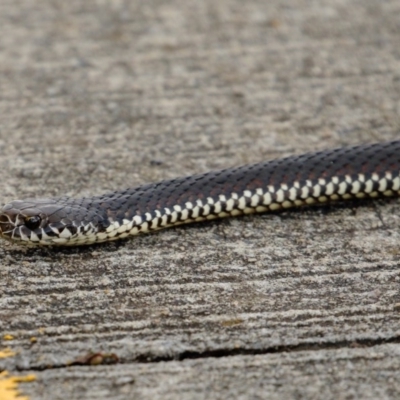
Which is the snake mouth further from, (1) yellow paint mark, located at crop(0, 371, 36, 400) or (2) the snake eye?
(1) yellow paint mark, located at crop(0, 371, 36, 400)

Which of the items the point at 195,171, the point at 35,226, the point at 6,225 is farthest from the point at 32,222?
the point at 195,171

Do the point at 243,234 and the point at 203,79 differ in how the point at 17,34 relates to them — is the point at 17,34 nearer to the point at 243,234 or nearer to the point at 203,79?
the point at 203,79

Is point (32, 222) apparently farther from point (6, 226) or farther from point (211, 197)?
point (211, 197)

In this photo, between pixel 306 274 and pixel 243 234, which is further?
pixel 243 234

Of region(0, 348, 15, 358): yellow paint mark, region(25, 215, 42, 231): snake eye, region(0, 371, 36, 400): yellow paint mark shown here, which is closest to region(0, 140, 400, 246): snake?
region(25, 215, 42, 231): snake eye

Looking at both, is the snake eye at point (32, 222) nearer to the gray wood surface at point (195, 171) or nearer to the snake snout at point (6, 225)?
the snake snout at point (6, 225)

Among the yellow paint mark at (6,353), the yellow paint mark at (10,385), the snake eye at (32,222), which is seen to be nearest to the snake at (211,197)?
the snake eye at (32,222)

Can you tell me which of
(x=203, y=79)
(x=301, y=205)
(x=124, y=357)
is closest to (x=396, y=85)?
(x=203, y=79)
